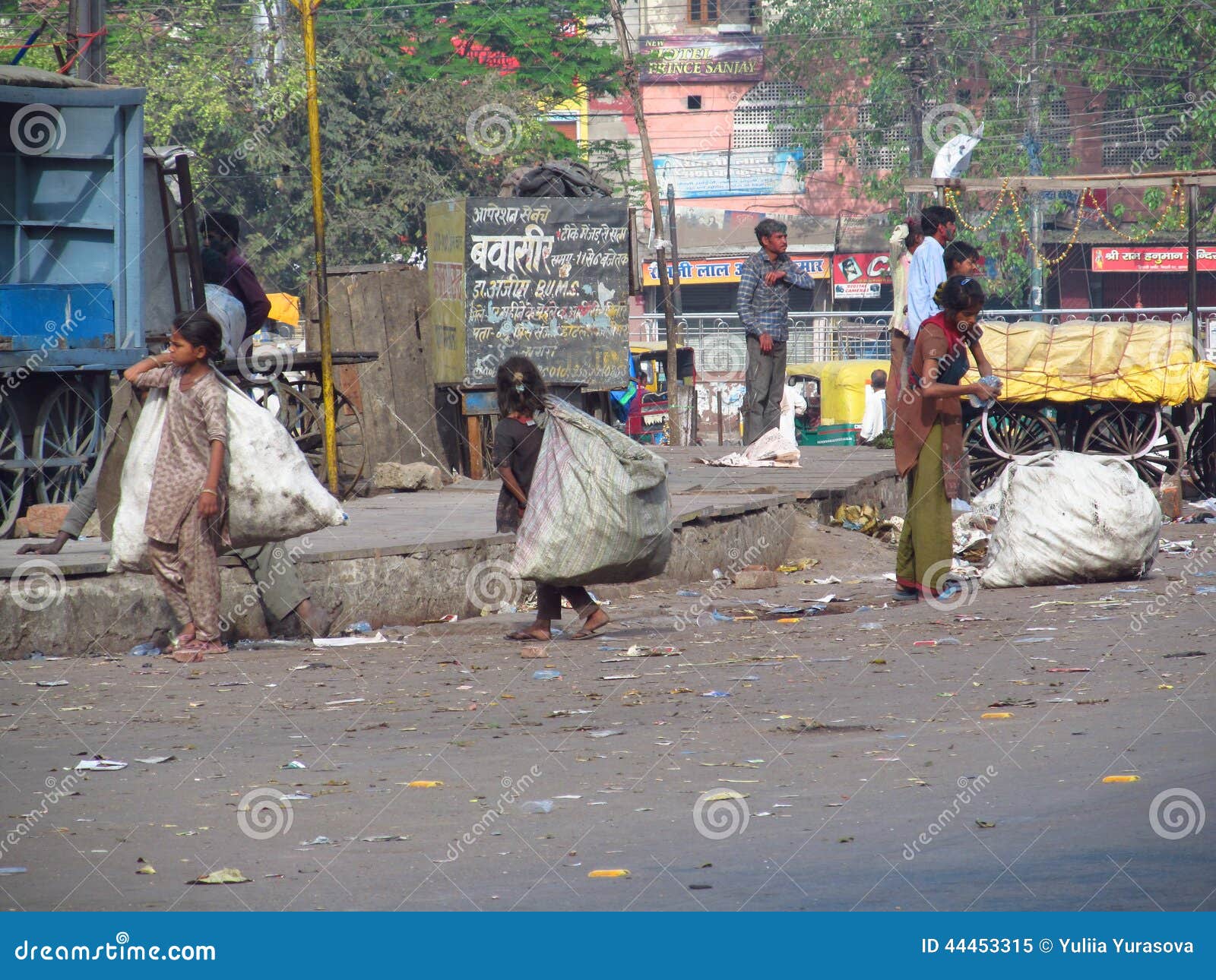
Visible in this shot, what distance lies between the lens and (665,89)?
42.8 m

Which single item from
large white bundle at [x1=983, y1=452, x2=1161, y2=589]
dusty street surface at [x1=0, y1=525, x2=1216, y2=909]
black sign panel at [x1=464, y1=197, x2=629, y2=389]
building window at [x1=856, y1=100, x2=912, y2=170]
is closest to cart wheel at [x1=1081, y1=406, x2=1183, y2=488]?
black sign panel at [x1=464, y1=197, x2=629, y2=389]

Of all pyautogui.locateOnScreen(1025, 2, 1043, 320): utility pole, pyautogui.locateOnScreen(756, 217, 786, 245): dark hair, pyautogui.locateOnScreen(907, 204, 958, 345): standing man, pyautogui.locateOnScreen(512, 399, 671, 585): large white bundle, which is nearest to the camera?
pyautogui.locateOnScreen(512, 399, 671, 585): large white bundle

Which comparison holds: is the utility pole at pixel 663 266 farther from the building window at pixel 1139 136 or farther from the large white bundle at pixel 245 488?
the large white bundle at pixel 245 488

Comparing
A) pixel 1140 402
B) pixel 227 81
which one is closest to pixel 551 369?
pixel 1140 402

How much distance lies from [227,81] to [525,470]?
2406 centimetres

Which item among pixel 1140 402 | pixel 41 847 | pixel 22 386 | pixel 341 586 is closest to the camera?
pixel 41 847

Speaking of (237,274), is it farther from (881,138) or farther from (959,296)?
(881,138)

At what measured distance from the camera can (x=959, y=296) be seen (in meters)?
8.12

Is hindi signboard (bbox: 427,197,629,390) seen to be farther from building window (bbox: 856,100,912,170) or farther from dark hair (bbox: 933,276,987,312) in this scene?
building window (bbox: 856,100,912,170)

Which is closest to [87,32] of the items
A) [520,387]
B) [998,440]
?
[520,387]

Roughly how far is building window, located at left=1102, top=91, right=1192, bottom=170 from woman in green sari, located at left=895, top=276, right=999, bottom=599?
27.8 meters

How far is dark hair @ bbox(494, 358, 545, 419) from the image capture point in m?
A: 7.51

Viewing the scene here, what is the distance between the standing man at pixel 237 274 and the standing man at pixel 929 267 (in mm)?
4268

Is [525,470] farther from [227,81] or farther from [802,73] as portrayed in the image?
[802,73]
